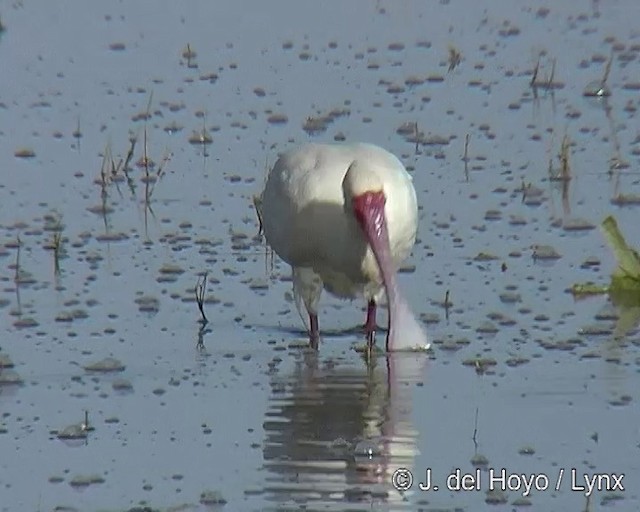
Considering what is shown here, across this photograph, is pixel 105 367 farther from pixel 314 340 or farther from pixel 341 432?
pixel 341 432

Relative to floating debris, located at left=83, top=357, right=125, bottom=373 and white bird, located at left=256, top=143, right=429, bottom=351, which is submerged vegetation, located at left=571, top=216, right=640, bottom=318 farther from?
floating debris, located at left=83, top=357, right=125, bottom=373

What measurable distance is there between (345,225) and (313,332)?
0.51 m

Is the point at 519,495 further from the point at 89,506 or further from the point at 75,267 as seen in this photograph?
the point at 75,267

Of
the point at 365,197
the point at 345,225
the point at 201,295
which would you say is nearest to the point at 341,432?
the point at 365,197

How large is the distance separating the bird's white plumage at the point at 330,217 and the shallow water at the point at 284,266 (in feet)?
0.95

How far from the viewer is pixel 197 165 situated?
438 inches

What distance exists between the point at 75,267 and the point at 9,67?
415 centimetres

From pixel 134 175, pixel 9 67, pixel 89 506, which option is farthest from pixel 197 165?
pixel 89 506
